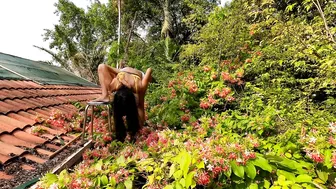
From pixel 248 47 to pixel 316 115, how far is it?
310 cm

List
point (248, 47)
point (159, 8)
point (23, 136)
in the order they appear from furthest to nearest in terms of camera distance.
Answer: point (159, 8) < point (248, 47) < point (23, 136)

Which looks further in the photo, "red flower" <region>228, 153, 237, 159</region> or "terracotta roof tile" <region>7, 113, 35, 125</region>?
"terracotta roof tile" <region>7, 113, 35, 125</region>

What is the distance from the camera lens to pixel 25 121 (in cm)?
266

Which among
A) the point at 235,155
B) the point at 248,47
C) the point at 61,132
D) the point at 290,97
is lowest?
the point at 61,132

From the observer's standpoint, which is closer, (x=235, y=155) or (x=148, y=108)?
(x=235, y=155)

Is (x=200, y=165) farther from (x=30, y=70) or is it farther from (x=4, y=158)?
(x=30, y=70)

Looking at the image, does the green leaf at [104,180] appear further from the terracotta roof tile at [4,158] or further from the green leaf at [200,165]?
the terracotta roof tile at [4,158]

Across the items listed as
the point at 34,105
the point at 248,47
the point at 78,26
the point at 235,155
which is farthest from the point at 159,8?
the point at 235,155

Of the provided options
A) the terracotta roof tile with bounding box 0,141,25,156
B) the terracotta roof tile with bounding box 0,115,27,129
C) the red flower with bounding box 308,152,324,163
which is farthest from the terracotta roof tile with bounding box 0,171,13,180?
the red flower with bounding box 308,152,324,163

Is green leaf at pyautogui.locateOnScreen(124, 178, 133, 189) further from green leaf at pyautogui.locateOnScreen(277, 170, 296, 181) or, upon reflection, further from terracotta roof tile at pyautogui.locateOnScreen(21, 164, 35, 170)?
green leaf at pyautogui.locateOnScreen(277, 170, 296, 181)

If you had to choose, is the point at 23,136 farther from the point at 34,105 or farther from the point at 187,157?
the point at 187,157

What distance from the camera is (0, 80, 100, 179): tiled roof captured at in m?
2.01

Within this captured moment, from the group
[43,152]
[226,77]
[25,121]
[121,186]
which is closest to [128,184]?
[121,186]

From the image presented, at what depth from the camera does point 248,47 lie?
6.04 m
